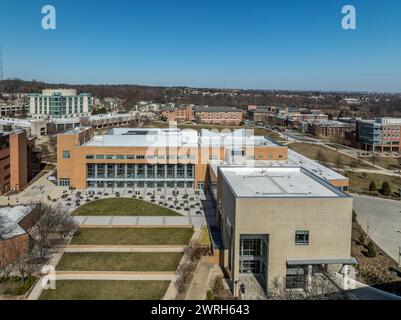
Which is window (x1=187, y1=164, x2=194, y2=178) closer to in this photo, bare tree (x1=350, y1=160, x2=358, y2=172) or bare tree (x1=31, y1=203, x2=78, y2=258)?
bare tree (x1=31, y1=203, x2=78, y2=258)

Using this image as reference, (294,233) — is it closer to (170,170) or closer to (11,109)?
(170,170)

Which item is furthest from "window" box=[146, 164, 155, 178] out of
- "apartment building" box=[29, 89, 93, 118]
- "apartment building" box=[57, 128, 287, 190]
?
"apartment building" box=[29, 89, 93, 118]

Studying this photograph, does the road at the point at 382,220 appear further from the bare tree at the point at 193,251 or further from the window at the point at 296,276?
the bare tree at the point at 193,251

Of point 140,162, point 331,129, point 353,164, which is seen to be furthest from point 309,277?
point 331,129

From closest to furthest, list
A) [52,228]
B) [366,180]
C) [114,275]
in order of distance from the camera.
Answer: [114,275]
[52,228]
[366,180]

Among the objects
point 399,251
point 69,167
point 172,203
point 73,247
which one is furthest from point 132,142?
point 399,251

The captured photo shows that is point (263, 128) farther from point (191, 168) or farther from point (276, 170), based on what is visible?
point (276, 170)
